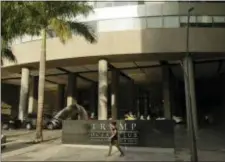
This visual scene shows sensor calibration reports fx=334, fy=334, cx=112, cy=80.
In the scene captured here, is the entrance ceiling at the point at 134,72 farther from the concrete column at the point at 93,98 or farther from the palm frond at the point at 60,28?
the palm frond at the point at 60,28

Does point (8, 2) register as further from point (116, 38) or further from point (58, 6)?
point (116, 38)

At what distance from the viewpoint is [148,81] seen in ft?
162

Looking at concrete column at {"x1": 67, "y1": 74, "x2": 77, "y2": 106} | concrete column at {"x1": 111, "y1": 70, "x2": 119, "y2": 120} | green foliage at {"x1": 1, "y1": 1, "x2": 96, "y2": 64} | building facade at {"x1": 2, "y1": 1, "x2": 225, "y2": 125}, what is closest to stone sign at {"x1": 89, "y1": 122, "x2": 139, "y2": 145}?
green foliage at {"x1": 1, "y1": 1, "x2": 96, "y2": 64}

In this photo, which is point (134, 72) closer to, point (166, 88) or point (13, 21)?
point (166, 88)

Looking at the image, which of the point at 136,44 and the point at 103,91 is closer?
the point at 136,44

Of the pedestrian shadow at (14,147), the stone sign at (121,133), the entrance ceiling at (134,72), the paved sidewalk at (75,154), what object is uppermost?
the entrance ceiling at (134,72)

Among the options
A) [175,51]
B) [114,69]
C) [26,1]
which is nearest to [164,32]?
[175,51]

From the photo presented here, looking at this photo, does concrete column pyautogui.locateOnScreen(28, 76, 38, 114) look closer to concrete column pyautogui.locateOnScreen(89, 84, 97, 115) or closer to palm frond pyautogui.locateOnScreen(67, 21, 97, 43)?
concrete column pyautogui.locateOnScreen(89, 84, 97, 115)

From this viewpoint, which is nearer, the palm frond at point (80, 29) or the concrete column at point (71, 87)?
the palm frond at point (80, 29)

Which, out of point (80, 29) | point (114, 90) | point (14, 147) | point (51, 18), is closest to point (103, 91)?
point (114, 90)

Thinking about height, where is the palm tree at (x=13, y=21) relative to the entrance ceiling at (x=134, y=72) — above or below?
below

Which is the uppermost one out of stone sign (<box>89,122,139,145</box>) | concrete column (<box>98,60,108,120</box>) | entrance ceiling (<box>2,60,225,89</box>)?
entrance ceiling (<box>2,60,225,89</box>)

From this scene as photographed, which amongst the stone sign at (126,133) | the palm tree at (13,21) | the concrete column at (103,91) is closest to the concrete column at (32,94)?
the concrete column at (103,91)

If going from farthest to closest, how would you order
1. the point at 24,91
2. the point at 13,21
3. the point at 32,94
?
the point at 32,94, the point at 24,91, the point at 13,21
